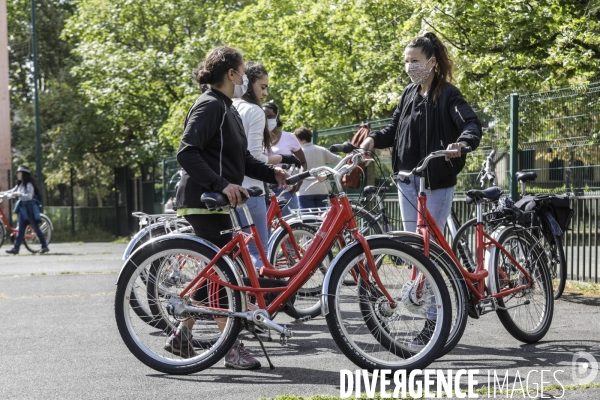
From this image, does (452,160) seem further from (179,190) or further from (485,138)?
(485,138)

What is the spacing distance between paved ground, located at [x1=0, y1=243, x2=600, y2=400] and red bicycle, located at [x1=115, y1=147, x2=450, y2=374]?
9.8 inches

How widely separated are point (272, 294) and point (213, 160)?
0.88 metres

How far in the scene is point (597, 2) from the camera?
11883 millimetres

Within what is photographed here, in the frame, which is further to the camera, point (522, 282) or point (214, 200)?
point (522, 282)

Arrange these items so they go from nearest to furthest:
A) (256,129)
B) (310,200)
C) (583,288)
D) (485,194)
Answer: (485,194) → (256,129) → (583,288) → (310,200)

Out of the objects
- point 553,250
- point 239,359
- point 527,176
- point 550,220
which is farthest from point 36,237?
point 239,359

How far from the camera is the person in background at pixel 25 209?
68.0 ft

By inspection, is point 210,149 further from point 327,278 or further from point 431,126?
point 431,126

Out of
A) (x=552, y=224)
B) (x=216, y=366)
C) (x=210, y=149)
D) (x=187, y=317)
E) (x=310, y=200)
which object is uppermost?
(x=210, y=149)

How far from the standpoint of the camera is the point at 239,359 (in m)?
5.87

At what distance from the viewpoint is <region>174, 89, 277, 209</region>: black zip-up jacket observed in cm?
575

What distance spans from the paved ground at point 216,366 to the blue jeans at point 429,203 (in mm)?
885

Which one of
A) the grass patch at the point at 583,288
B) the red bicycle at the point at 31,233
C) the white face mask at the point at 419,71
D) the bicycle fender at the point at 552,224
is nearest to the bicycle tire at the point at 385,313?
the white face mask at the point at 419,71

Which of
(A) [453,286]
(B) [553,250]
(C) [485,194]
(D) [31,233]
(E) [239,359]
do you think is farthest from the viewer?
(D) [31,233]
